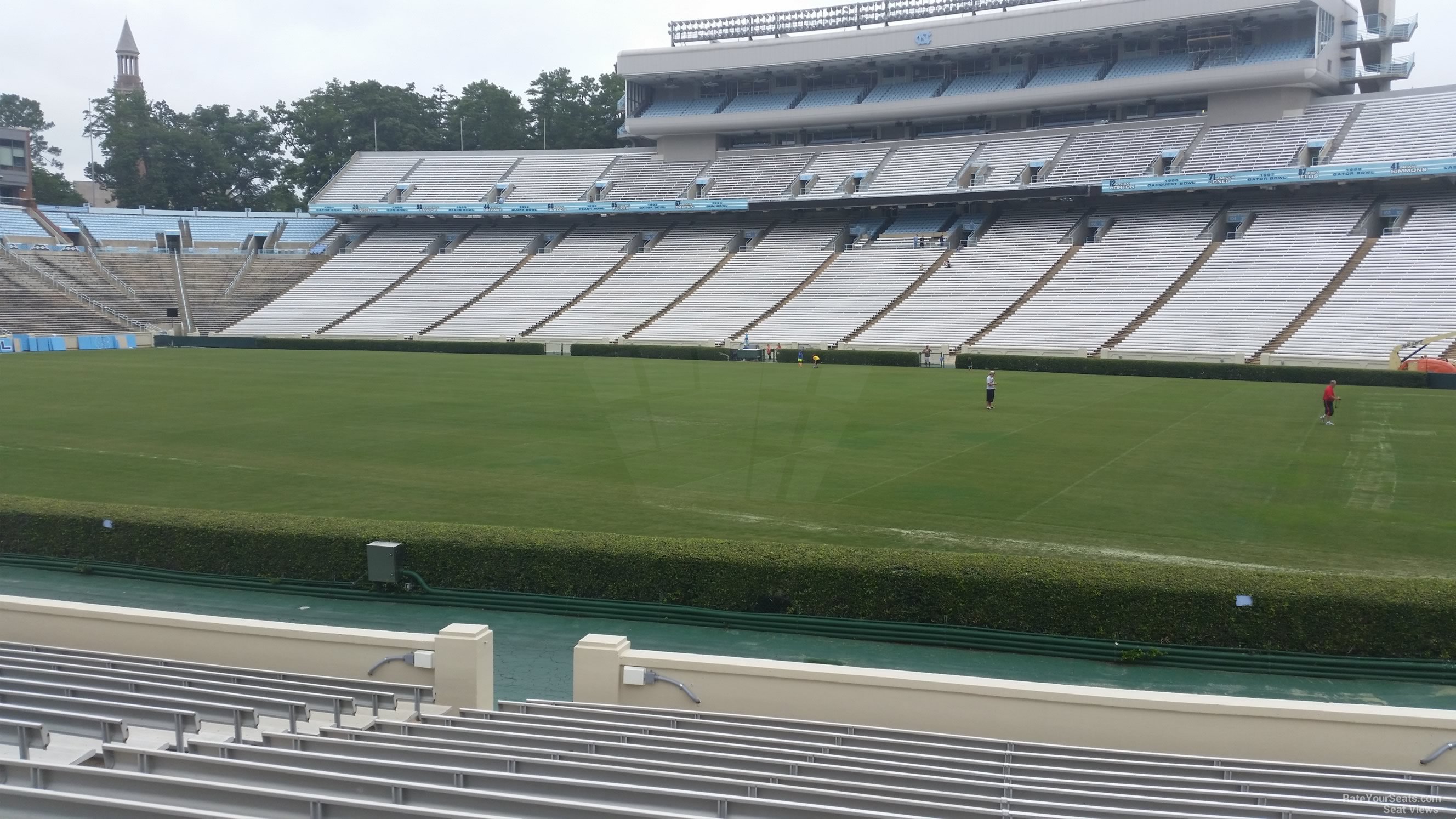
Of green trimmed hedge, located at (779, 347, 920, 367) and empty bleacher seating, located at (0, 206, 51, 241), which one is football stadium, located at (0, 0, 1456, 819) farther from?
empty bleacher seating, located at (0, 206, 51, 241)

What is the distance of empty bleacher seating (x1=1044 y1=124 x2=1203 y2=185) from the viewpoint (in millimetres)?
62469

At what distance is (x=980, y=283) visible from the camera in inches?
2424

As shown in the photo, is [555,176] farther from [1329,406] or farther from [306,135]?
[1329,406]

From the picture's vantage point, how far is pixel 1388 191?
189ft

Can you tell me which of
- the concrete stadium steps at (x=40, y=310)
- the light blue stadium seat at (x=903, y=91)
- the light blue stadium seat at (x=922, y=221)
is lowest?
the concrete stadium steps at (x=40, y=310)

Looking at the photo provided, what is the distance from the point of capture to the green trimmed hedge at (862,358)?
→ 51.9m

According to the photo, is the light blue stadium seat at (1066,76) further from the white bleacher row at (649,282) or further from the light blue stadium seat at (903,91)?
the white bleacher row at (649,282)

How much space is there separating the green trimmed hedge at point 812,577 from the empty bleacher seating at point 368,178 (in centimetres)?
7202

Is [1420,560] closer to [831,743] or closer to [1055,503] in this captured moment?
[1055,503]

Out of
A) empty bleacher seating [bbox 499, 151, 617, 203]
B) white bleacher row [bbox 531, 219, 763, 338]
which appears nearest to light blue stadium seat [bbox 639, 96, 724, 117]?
empty bleacher seating [bbox 499, 151, 617, 203]

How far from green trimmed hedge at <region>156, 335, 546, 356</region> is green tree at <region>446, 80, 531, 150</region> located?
45.6m

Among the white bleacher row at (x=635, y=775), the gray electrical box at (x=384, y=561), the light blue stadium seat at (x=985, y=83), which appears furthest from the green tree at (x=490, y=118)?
the white bleacher row at (x=635, y=775)

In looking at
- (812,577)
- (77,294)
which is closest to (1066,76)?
(812,577)

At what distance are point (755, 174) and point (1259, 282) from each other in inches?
1383
